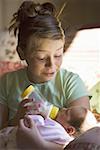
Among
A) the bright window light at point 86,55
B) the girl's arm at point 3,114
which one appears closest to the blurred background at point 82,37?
the bright window light at point 86,55

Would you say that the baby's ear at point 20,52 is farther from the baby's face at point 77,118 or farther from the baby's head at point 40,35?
the baby's face at point 77,118

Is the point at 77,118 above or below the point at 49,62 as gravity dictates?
below

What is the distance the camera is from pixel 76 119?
97 cm

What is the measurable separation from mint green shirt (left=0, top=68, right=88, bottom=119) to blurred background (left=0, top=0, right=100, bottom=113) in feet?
A: 0.07

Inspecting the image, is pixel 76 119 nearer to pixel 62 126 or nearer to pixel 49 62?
pixel 62 126

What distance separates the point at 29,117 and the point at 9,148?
0.27ft

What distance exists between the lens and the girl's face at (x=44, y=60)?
0.97m

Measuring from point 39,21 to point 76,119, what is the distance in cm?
24

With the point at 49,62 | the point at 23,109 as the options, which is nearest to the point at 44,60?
the point at 49,62

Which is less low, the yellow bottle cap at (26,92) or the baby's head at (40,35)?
the baby's head at (40,35)

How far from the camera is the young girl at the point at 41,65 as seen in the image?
97 centimetres

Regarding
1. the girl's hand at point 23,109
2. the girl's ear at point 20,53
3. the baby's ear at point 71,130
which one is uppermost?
the girl's ear at point 20,53

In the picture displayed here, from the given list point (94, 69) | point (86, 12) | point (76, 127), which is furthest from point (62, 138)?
point (86, 12)

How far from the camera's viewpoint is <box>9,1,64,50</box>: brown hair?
38.3 inches
